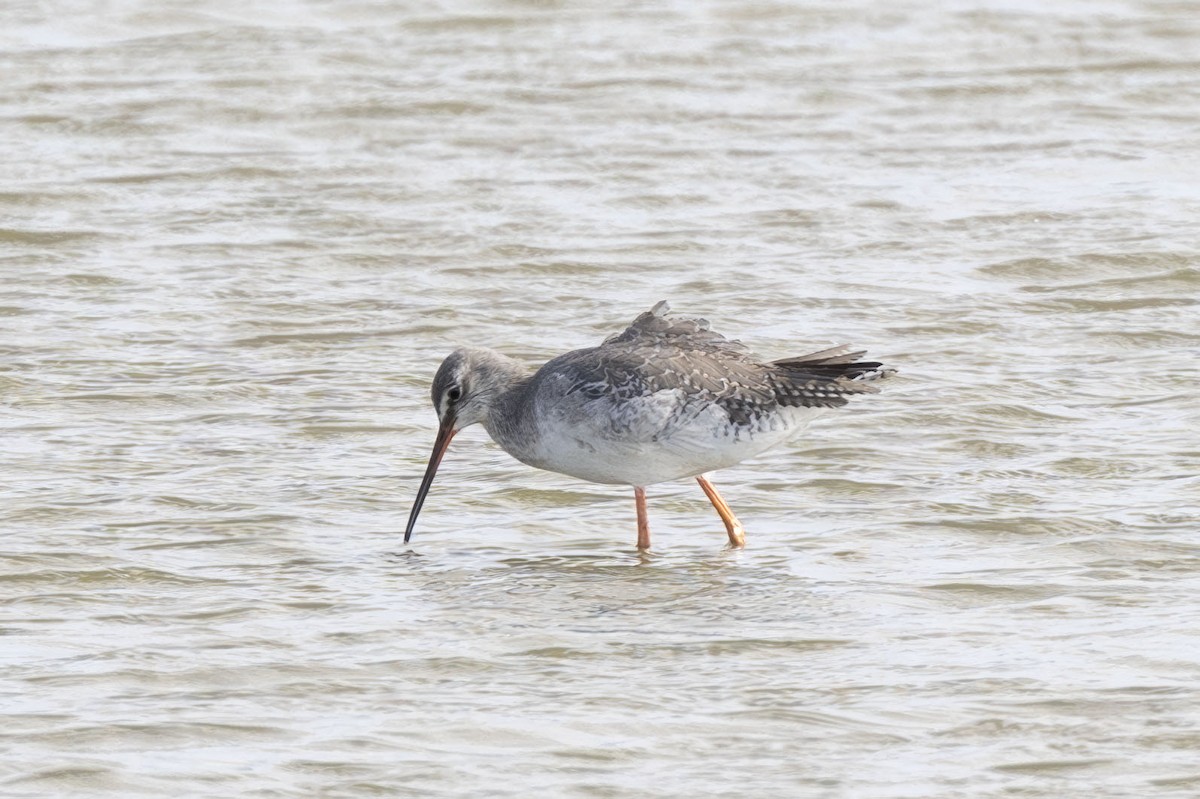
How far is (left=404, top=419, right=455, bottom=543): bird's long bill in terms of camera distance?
879 cm

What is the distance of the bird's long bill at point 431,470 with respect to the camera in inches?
346

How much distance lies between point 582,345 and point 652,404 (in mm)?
3113

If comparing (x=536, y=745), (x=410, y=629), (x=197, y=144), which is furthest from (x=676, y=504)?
(x=197, y=144)

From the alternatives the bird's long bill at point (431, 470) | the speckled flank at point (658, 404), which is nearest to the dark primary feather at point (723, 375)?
the speckled flank at point (658, 404)

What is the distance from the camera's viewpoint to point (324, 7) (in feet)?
64.9

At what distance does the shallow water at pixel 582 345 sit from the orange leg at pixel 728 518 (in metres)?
0.09

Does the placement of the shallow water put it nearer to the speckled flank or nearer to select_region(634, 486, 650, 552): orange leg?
select_region(634, 486, 650, 552): orange leg

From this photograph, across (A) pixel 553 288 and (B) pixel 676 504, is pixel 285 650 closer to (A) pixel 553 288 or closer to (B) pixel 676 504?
(B) pixel 676 504

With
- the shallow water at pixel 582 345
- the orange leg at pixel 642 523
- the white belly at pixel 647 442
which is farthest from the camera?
the orange leg at pixel 642 523

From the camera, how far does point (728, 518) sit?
8.79 metres

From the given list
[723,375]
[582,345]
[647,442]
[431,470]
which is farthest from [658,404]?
[582,345]

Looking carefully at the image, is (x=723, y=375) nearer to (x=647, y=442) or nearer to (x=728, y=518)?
(x=647, y=442)

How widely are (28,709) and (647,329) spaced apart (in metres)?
3.24

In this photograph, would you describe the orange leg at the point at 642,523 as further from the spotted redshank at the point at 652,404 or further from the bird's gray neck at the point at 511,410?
the bird's gray neck at the point at 511,410
